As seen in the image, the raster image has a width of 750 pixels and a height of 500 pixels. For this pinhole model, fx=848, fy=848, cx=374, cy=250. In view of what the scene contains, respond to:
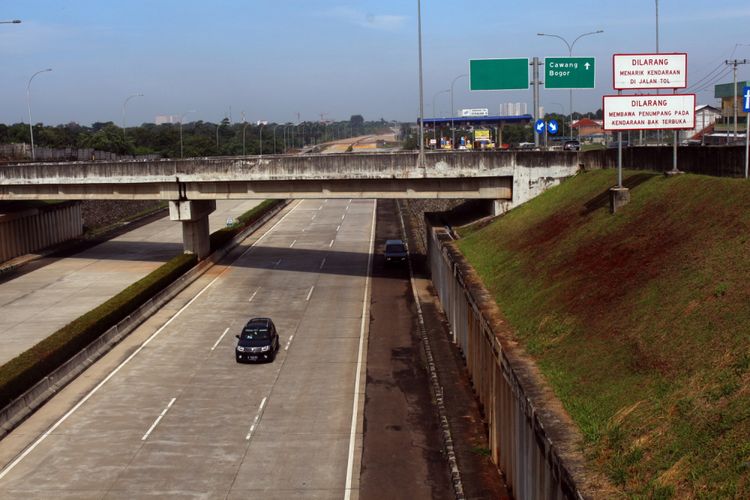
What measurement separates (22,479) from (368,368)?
15.9 m

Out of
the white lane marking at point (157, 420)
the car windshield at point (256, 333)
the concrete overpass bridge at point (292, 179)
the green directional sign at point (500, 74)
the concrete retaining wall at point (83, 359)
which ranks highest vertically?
the green directional sign at point (500, 74)

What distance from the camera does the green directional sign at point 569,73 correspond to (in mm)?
58500

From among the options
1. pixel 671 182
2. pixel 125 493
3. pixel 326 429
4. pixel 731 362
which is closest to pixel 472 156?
pixel 671 182

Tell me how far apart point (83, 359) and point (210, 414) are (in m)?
9.99

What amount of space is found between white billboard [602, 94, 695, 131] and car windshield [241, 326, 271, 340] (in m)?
17.8

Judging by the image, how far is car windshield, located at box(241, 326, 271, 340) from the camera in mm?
39219

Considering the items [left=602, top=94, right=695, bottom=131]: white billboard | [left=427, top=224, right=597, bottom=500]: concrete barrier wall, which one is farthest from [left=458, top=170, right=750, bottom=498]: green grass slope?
[left=602, top=94, right=695, bottom=131]: white billboard

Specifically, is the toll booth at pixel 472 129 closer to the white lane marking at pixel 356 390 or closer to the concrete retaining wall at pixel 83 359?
the white lane marking at pixel 356 390

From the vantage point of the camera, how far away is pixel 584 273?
2848cm

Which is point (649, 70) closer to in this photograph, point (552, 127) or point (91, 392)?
point (91, 392)

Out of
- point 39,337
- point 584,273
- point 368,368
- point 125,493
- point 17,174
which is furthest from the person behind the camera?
point 17,174

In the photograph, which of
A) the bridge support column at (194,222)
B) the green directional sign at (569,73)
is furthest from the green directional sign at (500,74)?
the bridge support column at (194,222)

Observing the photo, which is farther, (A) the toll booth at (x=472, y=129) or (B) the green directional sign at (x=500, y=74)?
(A) the toll booth at (x=472, y=129)

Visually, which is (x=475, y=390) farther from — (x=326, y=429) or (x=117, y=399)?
(x=117, y=399)
